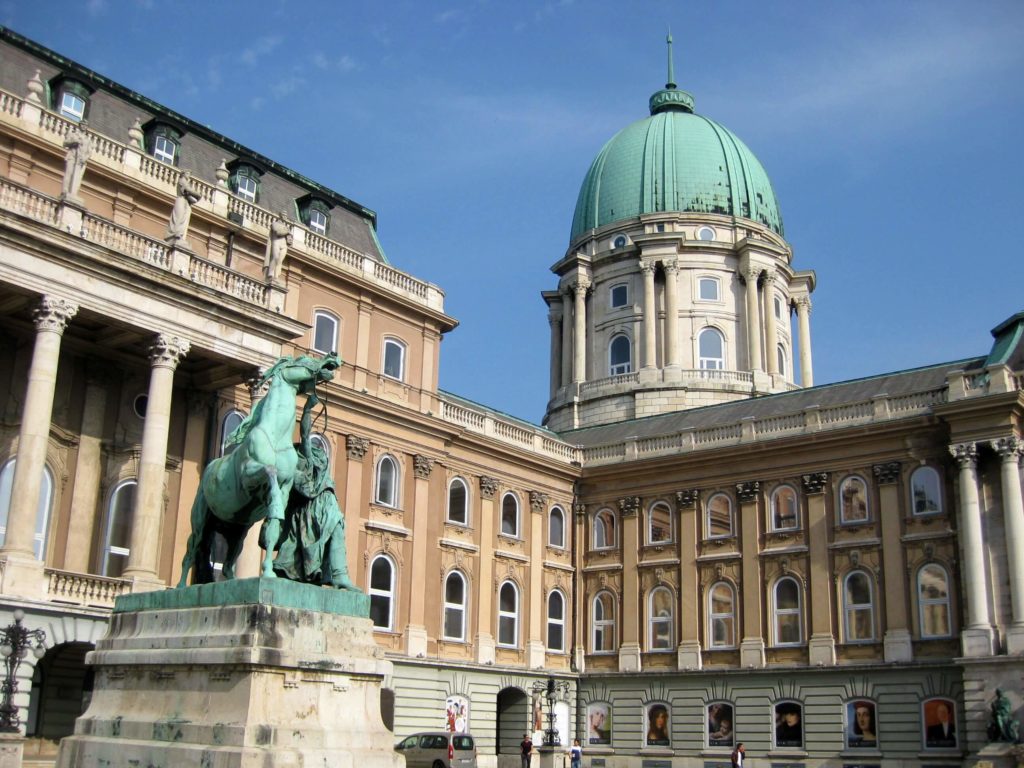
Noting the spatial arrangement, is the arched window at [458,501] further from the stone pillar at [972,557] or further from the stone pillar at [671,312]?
the stone pillar at [671,312]

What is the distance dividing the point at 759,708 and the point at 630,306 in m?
26.9

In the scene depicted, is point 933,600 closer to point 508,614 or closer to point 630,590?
point 630,590

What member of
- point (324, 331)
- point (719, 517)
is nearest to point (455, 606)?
point (719, 517)

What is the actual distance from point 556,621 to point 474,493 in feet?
23.0

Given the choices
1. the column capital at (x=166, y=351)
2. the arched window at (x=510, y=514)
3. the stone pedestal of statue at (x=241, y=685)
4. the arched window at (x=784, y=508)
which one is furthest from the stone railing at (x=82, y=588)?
the arched window at (x=784, y=508)

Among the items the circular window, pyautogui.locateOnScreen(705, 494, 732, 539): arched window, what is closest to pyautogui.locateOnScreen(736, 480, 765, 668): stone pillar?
pyautogui.locateOnScreen(705, 494, 732, 539): arched window

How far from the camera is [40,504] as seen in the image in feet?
94.2

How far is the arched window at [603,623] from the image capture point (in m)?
45.7

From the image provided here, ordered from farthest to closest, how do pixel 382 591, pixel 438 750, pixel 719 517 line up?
pixel 719 517, pixel 382 591, pixel 438 750

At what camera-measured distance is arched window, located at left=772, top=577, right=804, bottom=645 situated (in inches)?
1622

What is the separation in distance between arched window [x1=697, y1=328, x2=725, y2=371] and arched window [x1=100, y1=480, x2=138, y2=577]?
36.1 m

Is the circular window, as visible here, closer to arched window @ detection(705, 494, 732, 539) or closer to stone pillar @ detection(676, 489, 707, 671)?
stone pillar @ detection(676, 489, 707, 671)

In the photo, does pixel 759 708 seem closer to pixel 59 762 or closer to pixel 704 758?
pixel 704 758

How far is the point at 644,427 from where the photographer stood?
51531mm
